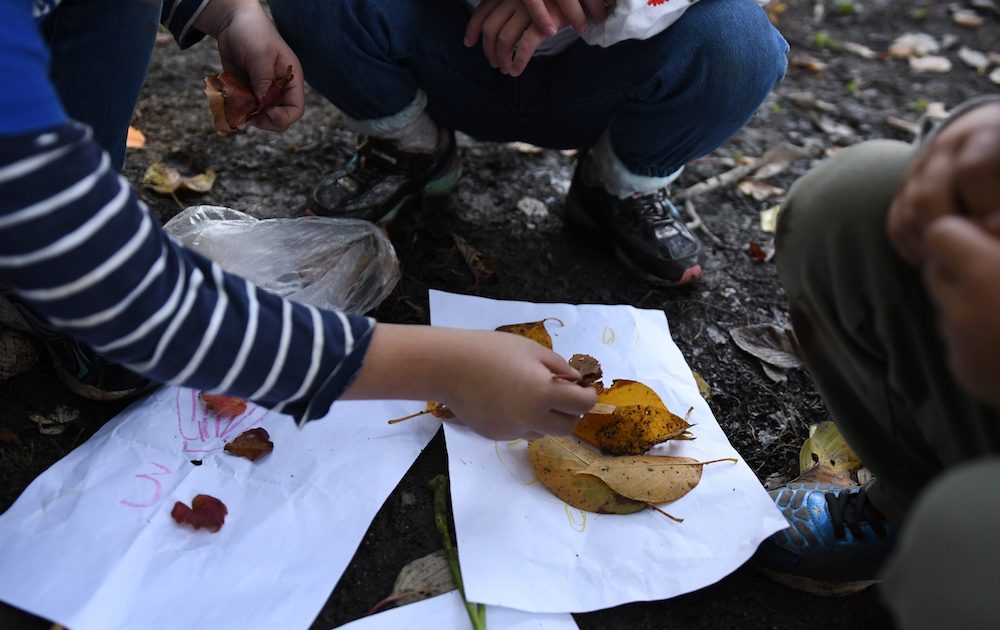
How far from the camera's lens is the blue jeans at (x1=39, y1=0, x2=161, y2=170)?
0.91 metres

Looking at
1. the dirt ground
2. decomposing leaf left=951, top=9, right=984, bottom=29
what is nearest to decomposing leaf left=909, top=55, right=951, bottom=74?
the dirt ground

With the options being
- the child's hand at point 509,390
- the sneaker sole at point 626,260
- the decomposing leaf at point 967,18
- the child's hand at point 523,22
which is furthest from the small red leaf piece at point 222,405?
the decomposing leaf at point 967,18

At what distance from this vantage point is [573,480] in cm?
92

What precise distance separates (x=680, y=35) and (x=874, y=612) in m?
0.84

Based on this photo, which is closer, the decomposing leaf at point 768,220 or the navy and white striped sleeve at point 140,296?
the navy and white striped sleeve at point 140,296

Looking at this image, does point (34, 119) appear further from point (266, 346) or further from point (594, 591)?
point (594, 591)

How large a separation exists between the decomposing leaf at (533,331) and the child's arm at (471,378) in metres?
0.32

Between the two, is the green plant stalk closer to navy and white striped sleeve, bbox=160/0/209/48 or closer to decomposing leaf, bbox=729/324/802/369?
decomposing leaf, bbox=729/324/802/369

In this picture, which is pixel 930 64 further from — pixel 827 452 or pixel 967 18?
pixel 827 452

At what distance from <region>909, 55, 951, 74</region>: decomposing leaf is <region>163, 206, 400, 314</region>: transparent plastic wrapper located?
180 cm

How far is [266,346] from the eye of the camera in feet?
2.14

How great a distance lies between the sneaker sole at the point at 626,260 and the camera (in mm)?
1297

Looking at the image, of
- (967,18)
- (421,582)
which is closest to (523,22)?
(421,582)

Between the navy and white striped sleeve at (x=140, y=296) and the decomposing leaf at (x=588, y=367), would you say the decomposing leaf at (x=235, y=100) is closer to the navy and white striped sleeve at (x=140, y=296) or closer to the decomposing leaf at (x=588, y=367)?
the navy and white striped sleeve at (x=140, y=296)
